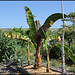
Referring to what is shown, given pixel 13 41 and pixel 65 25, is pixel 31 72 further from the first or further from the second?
pixel 13 41

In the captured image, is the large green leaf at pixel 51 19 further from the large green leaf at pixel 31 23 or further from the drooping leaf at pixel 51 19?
the large green leaf at pixel 31 23

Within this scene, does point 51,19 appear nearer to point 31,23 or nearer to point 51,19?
point 51,19

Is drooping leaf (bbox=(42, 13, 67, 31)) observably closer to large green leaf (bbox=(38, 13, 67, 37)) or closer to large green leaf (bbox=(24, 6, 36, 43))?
large green leaf (bbox=(38, 13, 67, 37))

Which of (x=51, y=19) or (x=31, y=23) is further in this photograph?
(x=31, y=23)

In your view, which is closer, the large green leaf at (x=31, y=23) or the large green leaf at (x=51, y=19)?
the large green leaf at (x=51, y=19)

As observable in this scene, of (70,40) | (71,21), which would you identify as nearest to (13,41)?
(70,40)

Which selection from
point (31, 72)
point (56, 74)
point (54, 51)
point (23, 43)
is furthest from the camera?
point (23, 43)

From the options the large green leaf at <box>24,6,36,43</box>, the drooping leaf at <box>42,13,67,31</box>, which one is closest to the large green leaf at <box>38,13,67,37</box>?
the drooping leaf at <box>42,13,67,31</box>

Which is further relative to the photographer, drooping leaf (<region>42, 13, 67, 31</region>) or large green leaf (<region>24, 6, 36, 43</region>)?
large green leaf (<region>24, 6, 36, 43</region>)

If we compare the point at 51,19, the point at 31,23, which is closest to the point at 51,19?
the point at 51,19

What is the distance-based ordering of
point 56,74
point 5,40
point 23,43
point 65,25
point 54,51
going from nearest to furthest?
point 65,25 → point 56,74 → point 5,40 → point 54,51 → point 23,43

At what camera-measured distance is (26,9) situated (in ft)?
20.9

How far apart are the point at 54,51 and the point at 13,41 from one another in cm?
341

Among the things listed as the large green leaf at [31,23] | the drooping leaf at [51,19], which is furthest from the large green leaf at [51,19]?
the large green leaf at [31,23]
